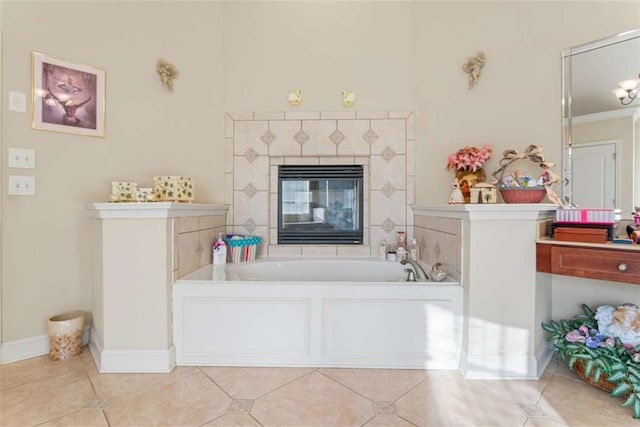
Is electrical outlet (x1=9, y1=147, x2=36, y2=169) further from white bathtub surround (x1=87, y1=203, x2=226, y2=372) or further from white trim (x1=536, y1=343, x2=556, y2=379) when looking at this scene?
white trim (x1=536, y1=343, x2=556, y2=379)

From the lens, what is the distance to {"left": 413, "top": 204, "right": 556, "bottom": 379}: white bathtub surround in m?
1.60

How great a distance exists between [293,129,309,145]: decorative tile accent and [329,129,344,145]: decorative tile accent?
0.22 meters

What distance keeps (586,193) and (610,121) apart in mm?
461

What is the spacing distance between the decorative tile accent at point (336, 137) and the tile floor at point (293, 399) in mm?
1793

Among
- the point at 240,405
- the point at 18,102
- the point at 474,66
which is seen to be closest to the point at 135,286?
the point at 240,405

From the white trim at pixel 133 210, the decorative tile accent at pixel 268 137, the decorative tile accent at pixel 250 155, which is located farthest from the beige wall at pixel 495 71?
the white trim at pixel 133 210

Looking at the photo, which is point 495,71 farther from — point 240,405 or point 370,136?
point 240,405

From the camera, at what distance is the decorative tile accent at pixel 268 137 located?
262 cm

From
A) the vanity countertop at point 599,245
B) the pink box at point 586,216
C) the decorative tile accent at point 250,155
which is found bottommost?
the vanity countertop at point 599,245

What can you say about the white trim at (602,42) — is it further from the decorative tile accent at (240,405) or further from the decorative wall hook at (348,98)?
the decorative tile accent at (240,405)

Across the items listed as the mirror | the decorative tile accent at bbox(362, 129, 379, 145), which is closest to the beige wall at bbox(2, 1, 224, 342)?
the decorative tile accent at bbox(362, 129, 379, 145)

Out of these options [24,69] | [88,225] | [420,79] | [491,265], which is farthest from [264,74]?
[491,265]

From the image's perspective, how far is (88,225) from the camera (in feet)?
6.63

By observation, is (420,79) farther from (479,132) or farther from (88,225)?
(88,225)
